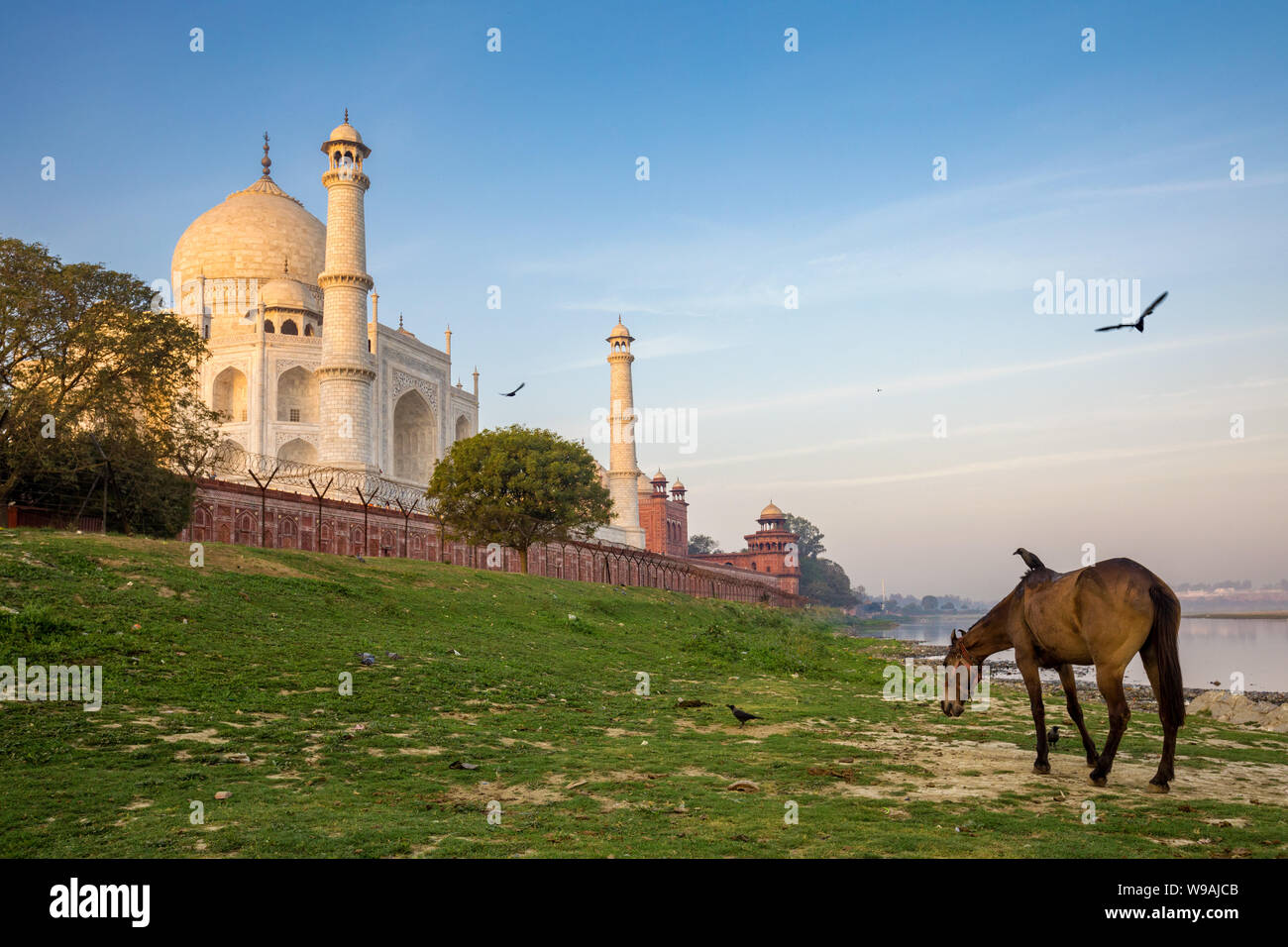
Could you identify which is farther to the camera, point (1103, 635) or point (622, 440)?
point (622, 440)

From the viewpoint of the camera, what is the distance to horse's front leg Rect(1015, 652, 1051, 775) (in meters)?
8.60

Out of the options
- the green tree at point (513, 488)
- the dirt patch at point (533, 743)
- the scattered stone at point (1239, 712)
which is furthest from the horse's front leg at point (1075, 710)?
the green tree at point (513, 488)

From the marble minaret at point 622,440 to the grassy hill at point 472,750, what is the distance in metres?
54.1

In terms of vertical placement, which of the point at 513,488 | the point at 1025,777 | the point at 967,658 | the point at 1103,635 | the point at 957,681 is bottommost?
the point at 1025,777

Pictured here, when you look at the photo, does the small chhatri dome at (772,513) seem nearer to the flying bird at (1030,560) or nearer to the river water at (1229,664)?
the river water at (1229,664)

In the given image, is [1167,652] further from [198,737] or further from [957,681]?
[198,737]

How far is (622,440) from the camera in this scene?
72.2 metres

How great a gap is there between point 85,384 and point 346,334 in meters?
22.5

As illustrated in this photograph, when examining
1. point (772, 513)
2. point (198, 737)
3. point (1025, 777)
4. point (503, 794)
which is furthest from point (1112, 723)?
point (772, 513)

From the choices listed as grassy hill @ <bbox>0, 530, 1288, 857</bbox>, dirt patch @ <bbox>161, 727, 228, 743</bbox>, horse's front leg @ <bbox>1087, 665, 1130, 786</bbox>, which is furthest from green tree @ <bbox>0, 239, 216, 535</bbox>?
horse's front leg @ <bbox>1087, 665, 1130, 786</bbox>

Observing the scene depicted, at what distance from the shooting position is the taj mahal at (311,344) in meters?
46.9
